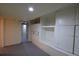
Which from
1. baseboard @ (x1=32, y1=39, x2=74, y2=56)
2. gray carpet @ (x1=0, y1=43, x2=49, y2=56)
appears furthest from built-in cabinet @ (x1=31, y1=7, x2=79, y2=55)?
gray carpet @ (x1=0, y1=43, x2=49, y2=56)

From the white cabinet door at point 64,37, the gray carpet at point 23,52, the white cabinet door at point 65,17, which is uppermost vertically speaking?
the white cabinet door at point 65,17

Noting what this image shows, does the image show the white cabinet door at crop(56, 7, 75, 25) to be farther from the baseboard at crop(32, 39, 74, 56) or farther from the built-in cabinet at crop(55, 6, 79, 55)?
the baseboard at crop(32, 39, 74, 56)

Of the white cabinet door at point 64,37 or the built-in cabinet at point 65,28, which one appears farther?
the white cabinet door at point 64,37

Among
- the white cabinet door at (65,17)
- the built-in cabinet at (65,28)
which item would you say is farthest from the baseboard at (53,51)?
the white cabinet door at (65,17)

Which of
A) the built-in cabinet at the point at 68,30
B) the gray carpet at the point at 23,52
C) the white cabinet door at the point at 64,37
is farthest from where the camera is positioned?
the white cabinet door at the point at 64,37

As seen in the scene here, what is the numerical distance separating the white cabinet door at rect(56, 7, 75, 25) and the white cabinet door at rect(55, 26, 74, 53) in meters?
0.10

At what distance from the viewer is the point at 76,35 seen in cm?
208

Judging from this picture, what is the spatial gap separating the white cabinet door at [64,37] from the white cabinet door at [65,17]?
0.10 m

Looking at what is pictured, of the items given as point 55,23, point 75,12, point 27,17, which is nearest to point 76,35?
point 75,12

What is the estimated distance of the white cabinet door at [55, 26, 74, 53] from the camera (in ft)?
7.19

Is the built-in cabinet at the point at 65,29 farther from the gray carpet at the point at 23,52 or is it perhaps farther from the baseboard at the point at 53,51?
the gray carpet at the point at 23,52

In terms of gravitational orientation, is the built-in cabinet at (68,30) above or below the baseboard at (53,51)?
above

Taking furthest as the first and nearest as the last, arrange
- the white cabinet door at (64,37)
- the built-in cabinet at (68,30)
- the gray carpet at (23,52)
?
the white cabinet door at (64,37)
the built-in cabinet at (68,30)
the gray carpet at (23,52)

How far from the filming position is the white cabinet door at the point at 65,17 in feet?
6.82
